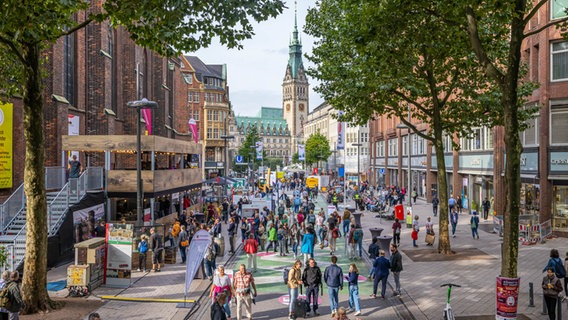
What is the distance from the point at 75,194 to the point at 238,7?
12161 mm

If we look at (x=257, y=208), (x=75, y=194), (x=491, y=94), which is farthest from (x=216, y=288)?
(x=257, y=208)

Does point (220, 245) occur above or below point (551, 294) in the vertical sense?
below

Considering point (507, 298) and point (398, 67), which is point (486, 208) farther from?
point (507, 298)

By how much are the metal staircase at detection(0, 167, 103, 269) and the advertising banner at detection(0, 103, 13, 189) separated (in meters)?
1.20

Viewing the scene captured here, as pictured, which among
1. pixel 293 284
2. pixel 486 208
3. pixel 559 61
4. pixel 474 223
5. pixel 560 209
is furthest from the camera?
pixel 486 208

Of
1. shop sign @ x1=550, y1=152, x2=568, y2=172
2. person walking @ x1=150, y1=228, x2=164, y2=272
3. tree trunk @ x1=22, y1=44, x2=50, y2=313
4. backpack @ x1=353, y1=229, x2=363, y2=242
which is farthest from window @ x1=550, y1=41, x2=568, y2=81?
tree trunk @ x1=22, y1=44, x2=50, y2=313

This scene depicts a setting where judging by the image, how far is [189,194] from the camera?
36500mm

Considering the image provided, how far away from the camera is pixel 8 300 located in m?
10.1

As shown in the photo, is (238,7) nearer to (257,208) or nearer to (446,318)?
(446,318)

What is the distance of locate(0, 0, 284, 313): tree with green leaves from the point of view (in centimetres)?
1061

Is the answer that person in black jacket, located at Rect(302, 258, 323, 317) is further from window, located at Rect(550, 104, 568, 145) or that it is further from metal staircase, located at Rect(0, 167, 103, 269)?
window, located at Rect(550, 104, 568, 145)

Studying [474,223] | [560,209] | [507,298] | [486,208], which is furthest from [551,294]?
[486,208]

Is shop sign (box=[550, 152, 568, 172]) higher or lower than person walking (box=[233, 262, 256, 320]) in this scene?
higher

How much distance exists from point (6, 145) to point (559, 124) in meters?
24.3
